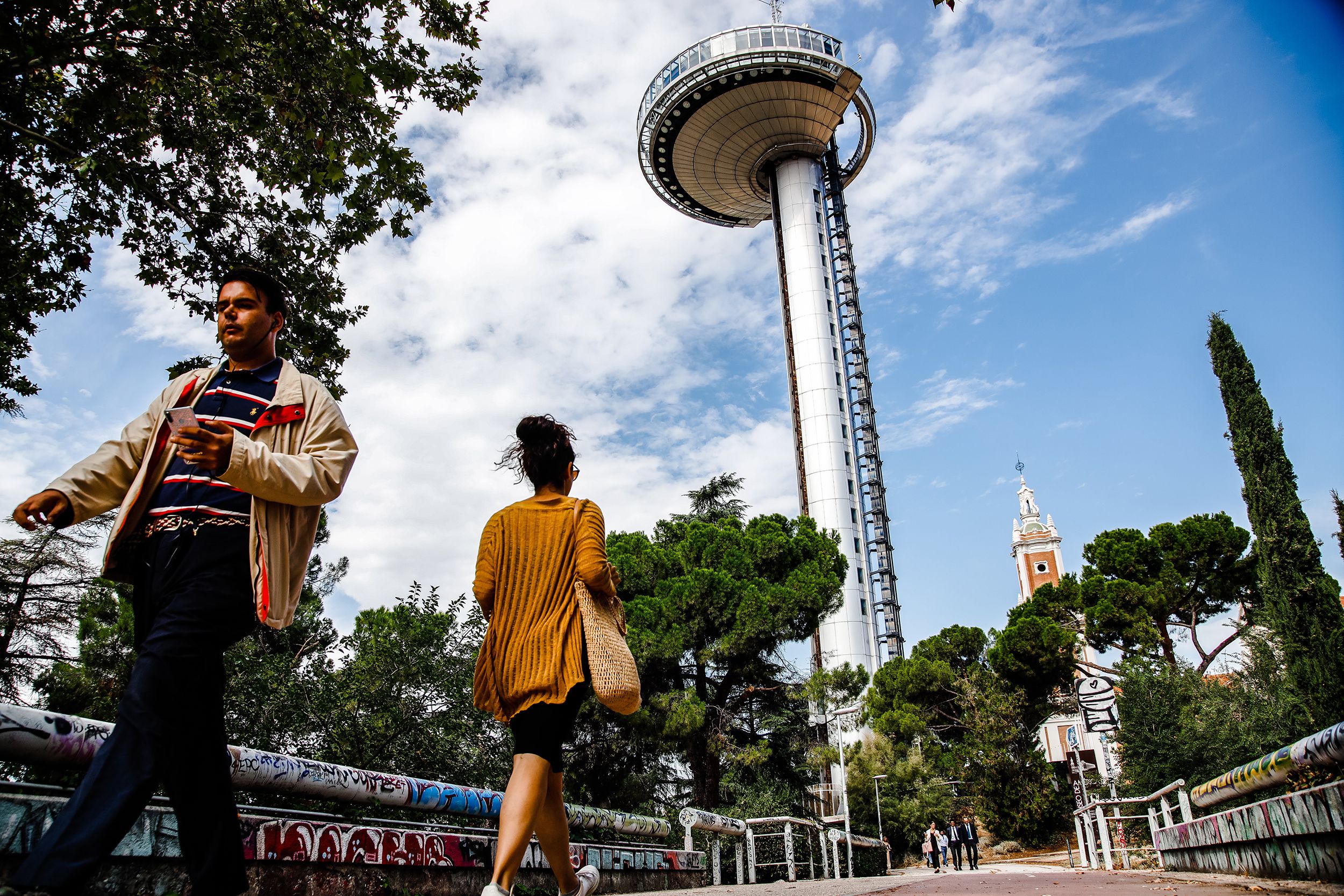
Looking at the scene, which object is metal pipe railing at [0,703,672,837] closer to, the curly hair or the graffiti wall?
the graffiti wall

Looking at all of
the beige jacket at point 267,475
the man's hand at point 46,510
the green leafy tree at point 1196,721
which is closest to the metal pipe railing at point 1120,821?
the green leafy tree at point 1196,721

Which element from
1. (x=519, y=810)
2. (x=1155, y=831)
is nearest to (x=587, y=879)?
(x=519, y=810)

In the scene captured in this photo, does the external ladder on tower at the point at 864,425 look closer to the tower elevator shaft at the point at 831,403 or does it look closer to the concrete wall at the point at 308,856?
the tower elevator shaft at the point at 831,403

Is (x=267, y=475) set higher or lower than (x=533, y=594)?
higher

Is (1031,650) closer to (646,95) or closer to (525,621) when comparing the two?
(525,621)

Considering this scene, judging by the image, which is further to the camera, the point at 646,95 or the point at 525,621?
the point at 646,95

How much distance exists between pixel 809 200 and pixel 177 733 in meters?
49.3

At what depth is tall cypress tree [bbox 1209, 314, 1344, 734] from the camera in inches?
528

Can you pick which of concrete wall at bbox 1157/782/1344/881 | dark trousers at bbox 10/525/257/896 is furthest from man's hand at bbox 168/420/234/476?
concrete wall at bbox 1157/782/1344/881

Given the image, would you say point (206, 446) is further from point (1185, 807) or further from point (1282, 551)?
point (1282, 551)

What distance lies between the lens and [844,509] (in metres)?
41.8

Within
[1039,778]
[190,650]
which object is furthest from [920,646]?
[190,650]

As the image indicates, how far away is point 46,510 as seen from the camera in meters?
2.13

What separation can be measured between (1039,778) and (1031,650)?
594cm
